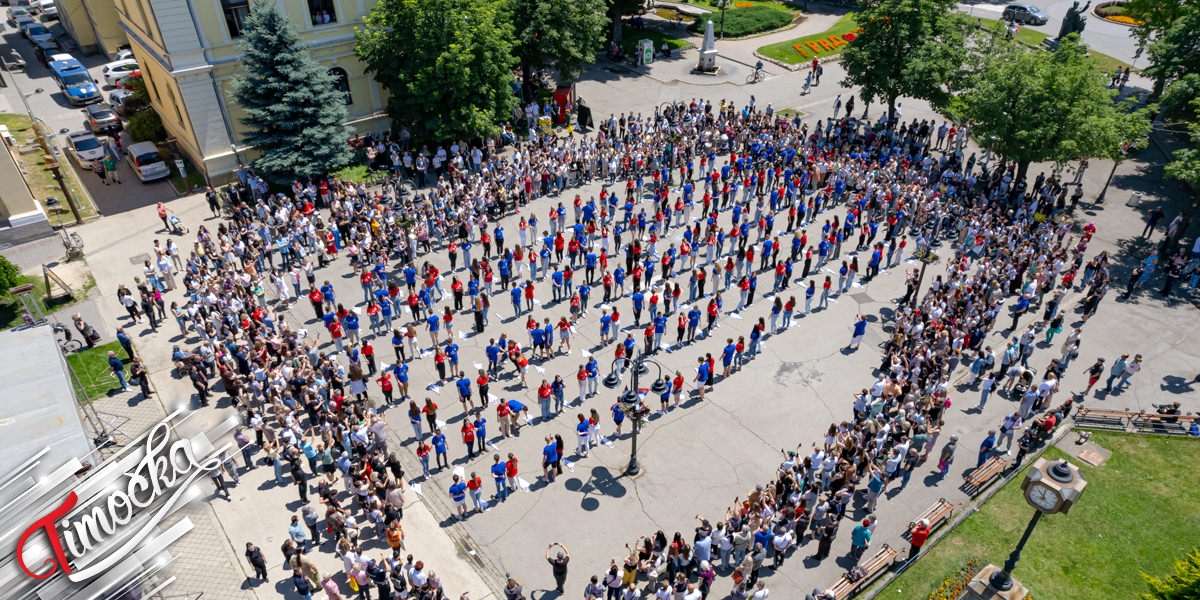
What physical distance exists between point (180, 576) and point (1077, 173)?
120 feet

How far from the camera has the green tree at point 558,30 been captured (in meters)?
36.2

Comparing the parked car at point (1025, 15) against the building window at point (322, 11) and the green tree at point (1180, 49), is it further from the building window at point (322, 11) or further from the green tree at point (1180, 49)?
the building window at point (322, 11)

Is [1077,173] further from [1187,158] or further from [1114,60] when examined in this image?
[1114,60]

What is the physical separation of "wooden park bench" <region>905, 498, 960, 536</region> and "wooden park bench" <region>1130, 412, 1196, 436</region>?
7.45m

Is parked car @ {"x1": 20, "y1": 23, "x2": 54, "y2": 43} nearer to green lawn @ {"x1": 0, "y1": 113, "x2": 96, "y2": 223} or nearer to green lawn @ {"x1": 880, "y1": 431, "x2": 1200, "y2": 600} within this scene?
green lawn @ {"x1": 0, "y1": 113, "x2": 96, "y2": 223}

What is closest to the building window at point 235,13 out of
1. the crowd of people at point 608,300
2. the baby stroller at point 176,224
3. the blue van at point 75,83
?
the crowd of people at point 608,300

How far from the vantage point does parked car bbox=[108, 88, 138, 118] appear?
3647 cm

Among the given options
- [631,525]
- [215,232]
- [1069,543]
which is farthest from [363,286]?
[1069,543]

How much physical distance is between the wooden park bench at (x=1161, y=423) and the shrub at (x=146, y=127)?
40580mm

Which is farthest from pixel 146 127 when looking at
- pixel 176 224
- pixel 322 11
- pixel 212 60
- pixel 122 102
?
pixel 322 11

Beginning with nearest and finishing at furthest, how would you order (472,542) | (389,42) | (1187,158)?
(472,542) < (1187,158) < (389,42)

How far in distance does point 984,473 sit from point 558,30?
2855 cm

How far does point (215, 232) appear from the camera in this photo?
28.0 m

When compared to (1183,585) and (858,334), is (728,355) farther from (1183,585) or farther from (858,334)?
(1183,585)
